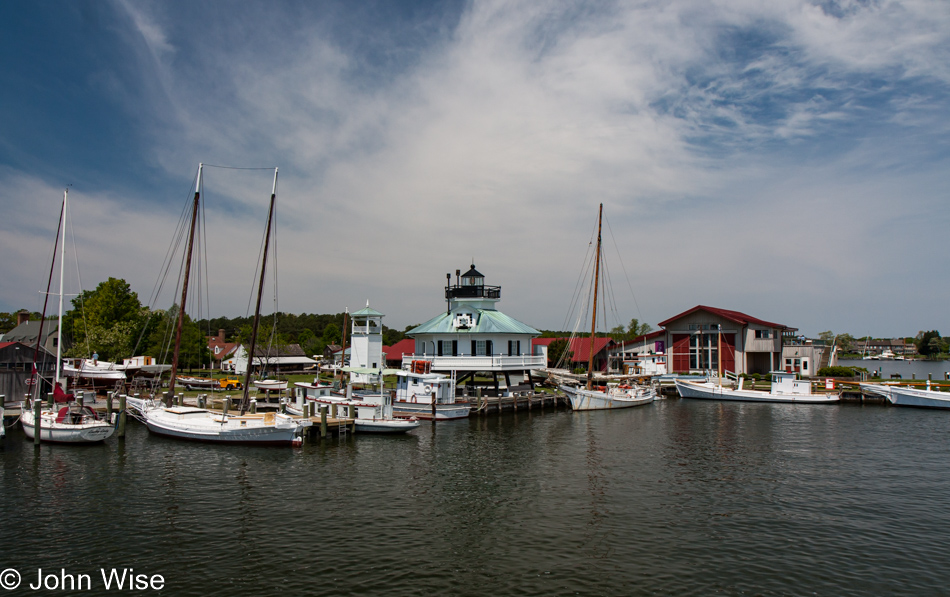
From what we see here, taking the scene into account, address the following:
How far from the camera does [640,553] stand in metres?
16.5

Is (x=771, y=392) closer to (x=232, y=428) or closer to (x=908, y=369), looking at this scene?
(x=232, y=428)

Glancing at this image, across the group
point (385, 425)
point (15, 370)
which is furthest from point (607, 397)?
point (15, 370)

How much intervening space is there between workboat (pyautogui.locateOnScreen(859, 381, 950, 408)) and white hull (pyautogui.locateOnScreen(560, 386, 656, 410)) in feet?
73.2

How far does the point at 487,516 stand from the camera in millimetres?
19797

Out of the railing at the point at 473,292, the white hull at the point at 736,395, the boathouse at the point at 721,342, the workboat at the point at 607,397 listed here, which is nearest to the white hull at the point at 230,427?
the railing at the point at 473,292

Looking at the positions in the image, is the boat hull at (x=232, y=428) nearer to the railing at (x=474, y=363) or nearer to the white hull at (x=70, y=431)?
the white hull at (x=70, y=431)

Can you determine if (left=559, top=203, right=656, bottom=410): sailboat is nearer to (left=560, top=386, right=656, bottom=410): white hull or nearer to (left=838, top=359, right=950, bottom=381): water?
(left=560, top=386, right=656, bottom=410): white hull

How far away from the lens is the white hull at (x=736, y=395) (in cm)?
5678

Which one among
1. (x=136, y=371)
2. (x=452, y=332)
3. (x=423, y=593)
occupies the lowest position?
(x=423, y=593)

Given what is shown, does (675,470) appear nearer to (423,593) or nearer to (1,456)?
(423,593)

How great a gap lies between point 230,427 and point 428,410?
14892 mm

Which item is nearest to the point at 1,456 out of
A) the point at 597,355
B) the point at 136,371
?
the point at 136,371

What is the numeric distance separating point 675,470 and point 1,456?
3261cm

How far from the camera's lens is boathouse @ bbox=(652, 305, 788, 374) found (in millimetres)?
72688
